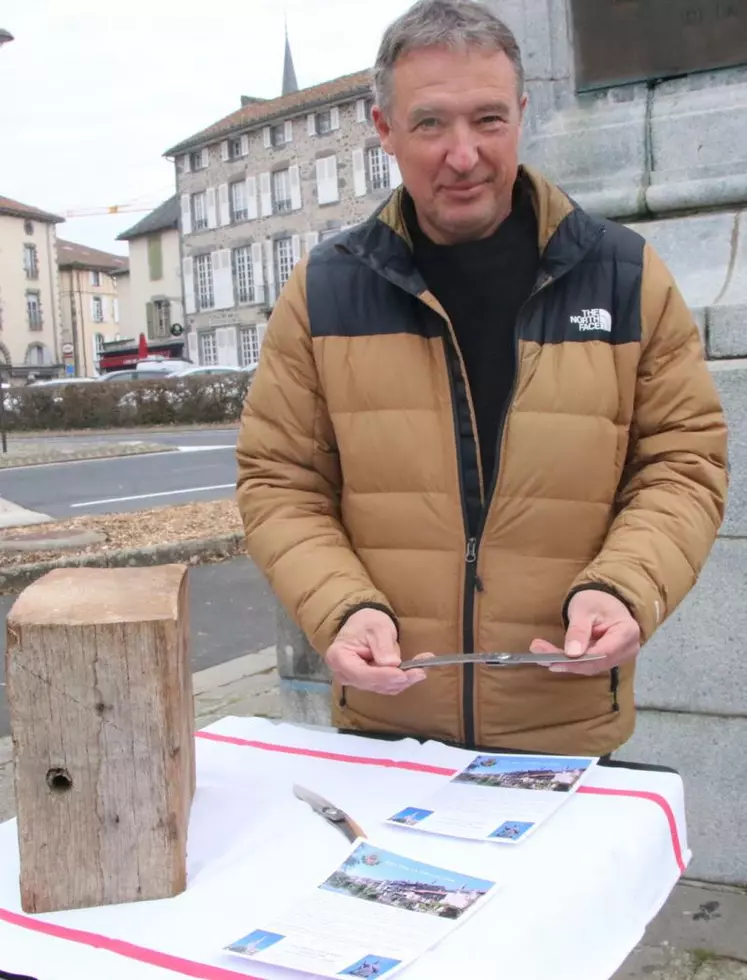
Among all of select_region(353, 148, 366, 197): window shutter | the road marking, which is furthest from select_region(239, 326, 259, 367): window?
the road marking

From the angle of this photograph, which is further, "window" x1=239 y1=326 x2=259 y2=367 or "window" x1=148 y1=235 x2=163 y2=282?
"window" x1=148 y1=235 x2=163 y2=282

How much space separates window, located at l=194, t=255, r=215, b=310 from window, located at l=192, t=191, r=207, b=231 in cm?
137

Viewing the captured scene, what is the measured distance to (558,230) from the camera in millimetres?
1772

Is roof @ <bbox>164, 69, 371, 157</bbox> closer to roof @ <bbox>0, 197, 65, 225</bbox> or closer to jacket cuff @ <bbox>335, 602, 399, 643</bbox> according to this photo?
roof @ <bbox>0, 197, 65, 225</bbox>

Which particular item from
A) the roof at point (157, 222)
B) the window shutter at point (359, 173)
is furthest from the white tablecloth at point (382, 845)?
the roof at point (157, 222)

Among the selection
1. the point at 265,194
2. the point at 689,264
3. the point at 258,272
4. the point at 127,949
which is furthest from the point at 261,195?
the point at 127,949

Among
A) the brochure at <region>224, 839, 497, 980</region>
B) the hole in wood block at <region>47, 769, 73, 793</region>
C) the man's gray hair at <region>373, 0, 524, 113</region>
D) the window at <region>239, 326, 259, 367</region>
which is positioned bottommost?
the brochure at <region>224, 839, 497, 980</region>

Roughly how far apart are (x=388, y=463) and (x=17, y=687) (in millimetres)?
706

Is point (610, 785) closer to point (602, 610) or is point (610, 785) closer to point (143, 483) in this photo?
point (602, 610)

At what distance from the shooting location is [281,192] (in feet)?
147

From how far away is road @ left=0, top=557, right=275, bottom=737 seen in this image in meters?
5.75

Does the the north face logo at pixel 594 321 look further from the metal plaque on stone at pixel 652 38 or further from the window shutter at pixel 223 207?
the window shutter at pixel 223 207

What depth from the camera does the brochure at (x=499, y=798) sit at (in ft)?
4.54

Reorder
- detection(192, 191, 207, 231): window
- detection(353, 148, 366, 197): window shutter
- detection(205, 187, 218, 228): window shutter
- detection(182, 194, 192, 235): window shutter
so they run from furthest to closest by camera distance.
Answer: detection(182, 194, 192, 235): window shutter, detection(192, 191, 207, 231): window, detection(205, 187, 218, 228): window shutter, detection(353, 148, 366, 197): window shutter
